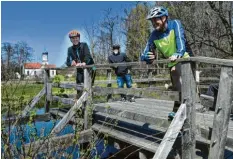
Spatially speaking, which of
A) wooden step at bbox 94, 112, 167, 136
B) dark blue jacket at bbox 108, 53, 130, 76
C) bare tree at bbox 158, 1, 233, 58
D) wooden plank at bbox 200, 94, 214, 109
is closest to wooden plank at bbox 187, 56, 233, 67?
wooden plank at bbox 200, 94, 214, 109

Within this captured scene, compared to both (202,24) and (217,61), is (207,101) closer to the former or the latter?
(217,61)

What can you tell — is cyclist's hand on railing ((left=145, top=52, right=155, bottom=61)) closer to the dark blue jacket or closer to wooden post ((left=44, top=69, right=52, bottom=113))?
the dark blue jacket

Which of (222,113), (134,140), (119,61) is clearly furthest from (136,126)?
(119,61)

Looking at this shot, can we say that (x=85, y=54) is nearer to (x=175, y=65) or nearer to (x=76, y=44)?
(x=76, y=44)

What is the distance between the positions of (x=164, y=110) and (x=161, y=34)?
8.38ft

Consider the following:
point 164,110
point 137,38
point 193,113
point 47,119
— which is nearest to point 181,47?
point 193,113

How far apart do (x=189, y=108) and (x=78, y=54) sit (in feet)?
11.7

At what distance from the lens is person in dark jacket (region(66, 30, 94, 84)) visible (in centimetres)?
656

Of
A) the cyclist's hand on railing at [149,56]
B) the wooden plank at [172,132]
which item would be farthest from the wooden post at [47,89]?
the wooden plank at [172,132]

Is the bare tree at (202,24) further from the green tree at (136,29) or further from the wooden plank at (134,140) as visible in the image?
the green tree at (136,29)

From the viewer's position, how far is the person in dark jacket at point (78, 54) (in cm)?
656

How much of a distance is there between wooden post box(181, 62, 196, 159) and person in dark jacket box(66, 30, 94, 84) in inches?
127

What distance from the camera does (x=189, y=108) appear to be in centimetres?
367

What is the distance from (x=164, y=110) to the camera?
6332mm
